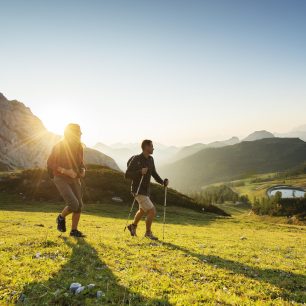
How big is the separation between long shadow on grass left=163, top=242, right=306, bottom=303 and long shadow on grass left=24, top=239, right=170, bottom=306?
12.9ft

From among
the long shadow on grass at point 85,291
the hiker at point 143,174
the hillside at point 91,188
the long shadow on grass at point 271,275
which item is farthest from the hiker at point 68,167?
the hillside at point 91,188

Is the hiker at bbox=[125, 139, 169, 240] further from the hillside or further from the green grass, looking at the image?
the hillside

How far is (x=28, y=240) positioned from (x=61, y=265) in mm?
4380

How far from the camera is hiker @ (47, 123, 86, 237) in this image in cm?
1463

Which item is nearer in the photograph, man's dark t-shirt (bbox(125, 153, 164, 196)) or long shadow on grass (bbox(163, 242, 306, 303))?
long shadow on grass (bbox(163, 242, 306, 303))

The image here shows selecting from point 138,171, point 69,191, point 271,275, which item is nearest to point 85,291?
point 271,275

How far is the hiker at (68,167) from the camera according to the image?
14.6 meters

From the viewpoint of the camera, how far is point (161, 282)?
9.12m

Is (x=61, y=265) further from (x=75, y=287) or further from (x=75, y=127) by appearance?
(x=75, y=127)

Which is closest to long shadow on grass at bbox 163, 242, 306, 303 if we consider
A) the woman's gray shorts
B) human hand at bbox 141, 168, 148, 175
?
human hand at bbox 141, 168, 148, 175

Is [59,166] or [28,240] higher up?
[59,166]

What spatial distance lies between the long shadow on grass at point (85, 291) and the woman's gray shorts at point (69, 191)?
4072mm

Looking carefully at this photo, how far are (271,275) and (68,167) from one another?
9.54m

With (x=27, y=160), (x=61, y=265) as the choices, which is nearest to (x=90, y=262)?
(x=61, y=265)
